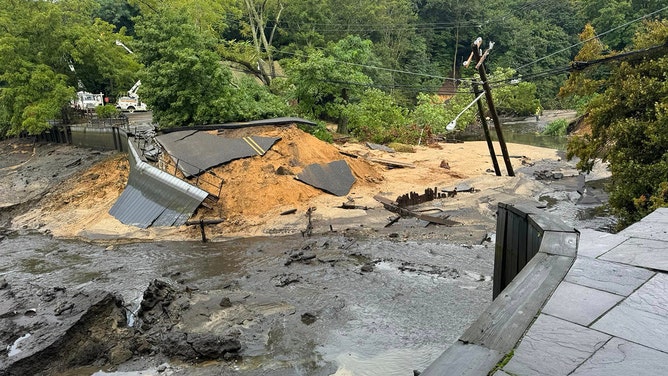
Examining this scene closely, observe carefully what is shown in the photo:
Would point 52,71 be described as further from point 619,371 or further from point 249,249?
point 619,371

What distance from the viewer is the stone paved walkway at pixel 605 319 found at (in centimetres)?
280

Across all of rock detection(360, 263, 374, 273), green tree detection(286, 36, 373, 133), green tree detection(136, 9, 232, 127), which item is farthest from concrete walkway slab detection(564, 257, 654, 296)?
green tree detection(286, 36, 373, 133)

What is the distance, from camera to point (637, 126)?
11.3 m

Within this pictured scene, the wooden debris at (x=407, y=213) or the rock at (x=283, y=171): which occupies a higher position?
the rock at (x=283, y=171)

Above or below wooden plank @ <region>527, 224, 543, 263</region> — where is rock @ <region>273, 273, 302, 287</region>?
below

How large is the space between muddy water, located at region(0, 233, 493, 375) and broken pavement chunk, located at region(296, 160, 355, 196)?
5.05 m

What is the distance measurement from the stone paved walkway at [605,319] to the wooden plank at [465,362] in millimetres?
106

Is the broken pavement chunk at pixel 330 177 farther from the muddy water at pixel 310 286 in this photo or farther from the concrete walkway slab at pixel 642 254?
the concrete walkway slab at pixel 642 254

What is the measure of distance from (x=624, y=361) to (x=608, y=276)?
133 cm

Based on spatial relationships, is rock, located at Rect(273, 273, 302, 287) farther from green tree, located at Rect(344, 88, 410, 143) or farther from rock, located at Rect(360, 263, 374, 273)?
green tree, located at Rect(344, 88, 410, 143)

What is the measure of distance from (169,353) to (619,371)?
7.27 metres

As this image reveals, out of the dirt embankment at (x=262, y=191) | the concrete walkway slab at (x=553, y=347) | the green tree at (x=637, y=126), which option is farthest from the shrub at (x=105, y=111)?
the concrete walkway slab at (x=553, y=347)

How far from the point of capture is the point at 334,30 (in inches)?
1881

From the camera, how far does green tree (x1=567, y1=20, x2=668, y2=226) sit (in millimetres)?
10617
